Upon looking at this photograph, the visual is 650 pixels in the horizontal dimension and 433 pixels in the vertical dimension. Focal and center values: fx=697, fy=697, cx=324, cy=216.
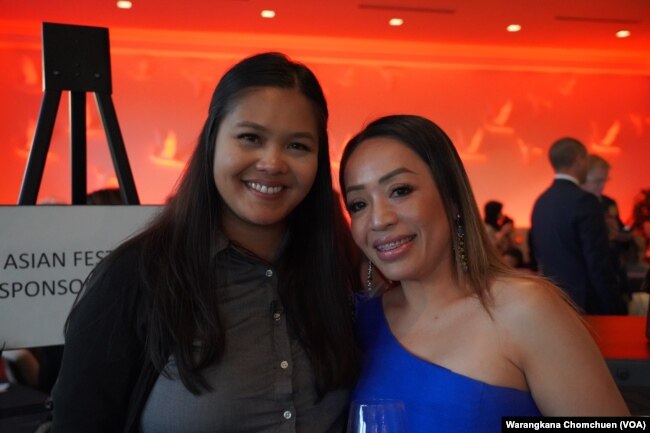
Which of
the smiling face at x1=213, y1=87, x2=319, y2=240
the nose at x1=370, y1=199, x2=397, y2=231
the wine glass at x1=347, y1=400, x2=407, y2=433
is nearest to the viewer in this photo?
the wine glass at x1=347, y1=400, x2=407, y2=433

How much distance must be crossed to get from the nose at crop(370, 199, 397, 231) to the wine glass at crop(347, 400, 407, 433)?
0.48m

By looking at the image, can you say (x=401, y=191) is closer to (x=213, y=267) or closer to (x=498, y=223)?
(x=213, y=267)

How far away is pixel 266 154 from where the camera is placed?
4.47 ft

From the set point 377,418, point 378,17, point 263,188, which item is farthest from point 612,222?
point 377,418

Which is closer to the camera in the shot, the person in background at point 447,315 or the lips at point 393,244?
the person in background at point 447,315

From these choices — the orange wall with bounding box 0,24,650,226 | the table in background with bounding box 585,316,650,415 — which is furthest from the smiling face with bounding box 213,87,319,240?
the orange wall with bounding box 0,24,650,226

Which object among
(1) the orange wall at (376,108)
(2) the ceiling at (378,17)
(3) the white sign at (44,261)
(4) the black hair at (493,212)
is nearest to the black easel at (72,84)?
(3) the white sign at (44,261)

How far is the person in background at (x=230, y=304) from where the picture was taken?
1275 millimetres

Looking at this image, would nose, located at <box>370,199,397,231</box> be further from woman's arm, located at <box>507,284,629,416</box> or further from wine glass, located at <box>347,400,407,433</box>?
wine glass, located at <box>347,400,407,433</box>

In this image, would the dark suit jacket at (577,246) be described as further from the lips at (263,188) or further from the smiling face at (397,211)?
the lips at (263,188)

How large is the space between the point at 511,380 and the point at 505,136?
709 cm

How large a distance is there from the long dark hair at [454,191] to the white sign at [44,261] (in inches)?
29.1

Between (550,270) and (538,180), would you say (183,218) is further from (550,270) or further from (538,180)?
(538,180)

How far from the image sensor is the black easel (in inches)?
75.7
